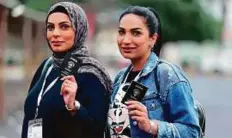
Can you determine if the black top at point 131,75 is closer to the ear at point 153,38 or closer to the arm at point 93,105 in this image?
the ear at point 153,38

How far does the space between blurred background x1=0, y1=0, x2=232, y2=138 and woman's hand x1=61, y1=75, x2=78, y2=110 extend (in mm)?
7516

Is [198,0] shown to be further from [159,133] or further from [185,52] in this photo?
[159,133]

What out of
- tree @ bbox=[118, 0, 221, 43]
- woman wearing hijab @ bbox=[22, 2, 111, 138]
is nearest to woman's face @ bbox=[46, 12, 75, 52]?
woman wearing hijab @ bbox=[22, 2, 111, 138]

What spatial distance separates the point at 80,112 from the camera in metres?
3.47

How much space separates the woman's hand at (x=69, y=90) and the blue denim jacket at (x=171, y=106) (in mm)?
415

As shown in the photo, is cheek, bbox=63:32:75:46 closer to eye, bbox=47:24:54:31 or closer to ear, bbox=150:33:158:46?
eye, bbox=47:24:54:31

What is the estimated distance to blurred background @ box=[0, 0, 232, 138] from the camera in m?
14.6

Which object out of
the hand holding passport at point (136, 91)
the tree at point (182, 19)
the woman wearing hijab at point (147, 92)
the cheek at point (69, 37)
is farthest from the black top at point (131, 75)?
the tree at point (182, 19)

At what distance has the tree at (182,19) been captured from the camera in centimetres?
5028

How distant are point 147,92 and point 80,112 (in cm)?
52

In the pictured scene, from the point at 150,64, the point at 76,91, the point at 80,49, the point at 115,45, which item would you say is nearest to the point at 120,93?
the point at 150,64

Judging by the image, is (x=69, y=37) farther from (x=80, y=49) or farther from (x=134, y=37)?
(x=134, y=37)

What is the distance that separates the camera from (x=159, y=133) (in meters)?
3.06

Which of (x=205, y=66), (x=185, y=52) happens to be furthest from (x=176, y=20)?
(x=185, y=52)
